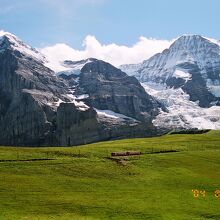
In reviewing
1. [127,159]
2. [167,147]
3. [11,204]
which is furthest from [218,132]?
[11,204]

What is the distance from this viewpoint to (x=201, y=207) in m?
66.9

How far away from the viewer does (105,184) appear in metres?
76.1

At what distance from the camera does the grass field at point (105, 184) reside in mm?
62281

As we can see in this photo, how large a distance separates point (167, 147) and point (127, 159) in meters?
22.6

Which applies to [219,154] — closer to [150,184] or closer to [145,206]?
[150,184]

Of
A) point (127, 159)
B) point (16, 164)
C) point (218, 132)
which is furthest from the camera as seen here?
point (218, 132)

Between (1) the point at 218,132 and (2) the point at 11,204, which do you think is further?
(1) the point at 218,132

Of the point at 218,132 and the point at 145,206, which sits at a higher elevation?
the point at 218,132

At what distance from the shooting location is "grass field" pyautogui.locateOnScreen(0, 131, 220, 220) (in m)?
62.3

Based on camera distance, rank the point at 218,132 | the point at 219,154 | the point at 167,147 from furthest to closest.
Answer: the point at 218,132 < the point at 167,147 < the point at 219,154
